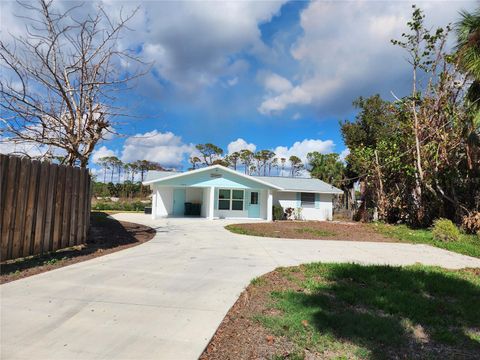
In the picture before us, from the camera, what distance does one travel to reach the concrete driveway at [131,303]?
136 inches

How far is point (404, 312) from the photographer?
16.1 feet

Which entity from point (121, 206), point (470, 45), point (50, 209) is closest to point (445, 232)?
point (470, 45)

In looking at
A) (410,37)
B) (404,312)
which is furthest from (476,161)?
(404,312)

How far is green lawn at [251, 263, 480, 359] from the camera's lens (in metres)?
3.80

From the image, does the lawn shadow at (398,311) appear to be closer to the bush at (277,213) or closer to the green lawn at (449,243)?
the green lawn at (449,243)

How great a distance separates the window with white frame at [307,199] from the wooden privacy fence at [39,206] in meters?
20.5

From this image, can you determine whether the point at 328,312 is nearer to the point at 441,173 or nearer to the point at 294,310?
the point at 294,310

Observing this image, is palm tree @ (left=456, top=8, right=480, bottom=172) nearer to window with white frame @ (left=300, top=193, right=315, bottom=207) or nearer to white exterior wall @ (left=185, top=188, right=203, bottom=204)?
window with white frame @ (left=300, top=193, right=315, bottom=207)

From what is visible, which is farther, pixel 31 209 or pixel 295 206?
pixel 295 206

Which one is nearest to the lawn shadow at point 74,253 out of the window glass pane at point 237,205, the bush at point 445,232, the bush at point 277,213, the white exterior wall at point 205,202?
the bush at point 445,232

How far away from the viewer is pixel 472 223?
51.9 ft

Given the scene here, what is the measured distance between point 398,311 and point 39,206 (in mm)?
6613

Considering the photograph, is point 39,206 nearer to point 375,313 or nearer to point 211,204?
point 375,313

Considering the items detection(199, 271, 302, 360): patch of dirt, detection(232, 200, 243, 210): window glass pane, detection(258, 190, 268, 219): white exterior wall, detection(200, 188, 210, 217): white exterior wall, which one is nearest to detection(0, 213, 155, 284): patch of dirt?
detection(199, 271, 302, 360): patch of dirt
